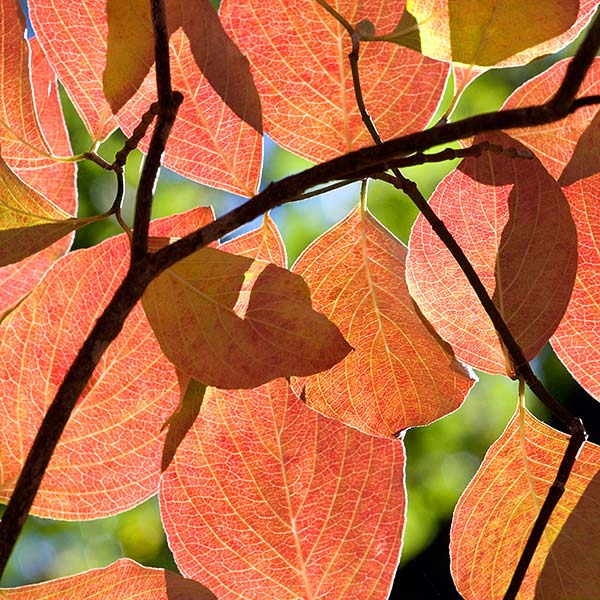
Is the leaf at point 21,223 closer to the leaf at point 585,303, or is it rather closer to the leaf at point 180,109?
the leaf at point 180,109

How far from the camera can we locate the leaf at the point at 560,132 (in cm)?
25

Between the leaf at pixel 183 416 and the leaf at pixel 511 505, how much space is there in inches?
3.4

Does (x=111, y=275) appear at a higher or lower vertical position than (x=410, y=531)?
higher

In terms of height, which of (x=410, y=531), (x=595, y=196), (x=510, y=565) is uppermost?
(x=595, y=196)

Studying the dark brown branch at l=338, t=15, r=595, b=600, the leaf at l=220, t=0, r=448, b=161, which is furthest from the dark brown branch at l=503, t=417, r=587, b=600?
the leaf at l=220, t=0, r=448, b=161

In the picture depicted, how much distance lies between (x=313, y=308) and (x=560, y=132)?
0.09 m

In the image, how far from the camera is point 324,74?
0.26 meters

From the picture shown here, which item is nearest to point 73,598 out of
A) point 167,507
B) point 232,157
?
point 167,507

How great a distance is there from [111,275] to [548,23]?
15cm

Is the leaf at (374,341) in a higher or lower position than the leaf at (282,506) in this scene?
→ higher

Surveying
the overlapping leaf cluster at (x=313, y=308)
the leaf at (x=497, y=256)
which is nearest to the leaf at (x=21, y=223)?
the overlapping leaf cluster at (x=313, y=308)

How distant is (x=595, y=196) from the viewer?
26 centimetres

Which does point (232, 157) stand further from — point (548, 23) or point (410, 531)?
point (410, 531)

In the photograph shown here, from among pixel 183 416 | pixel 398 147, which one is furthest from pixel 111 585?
pixel 398 147
